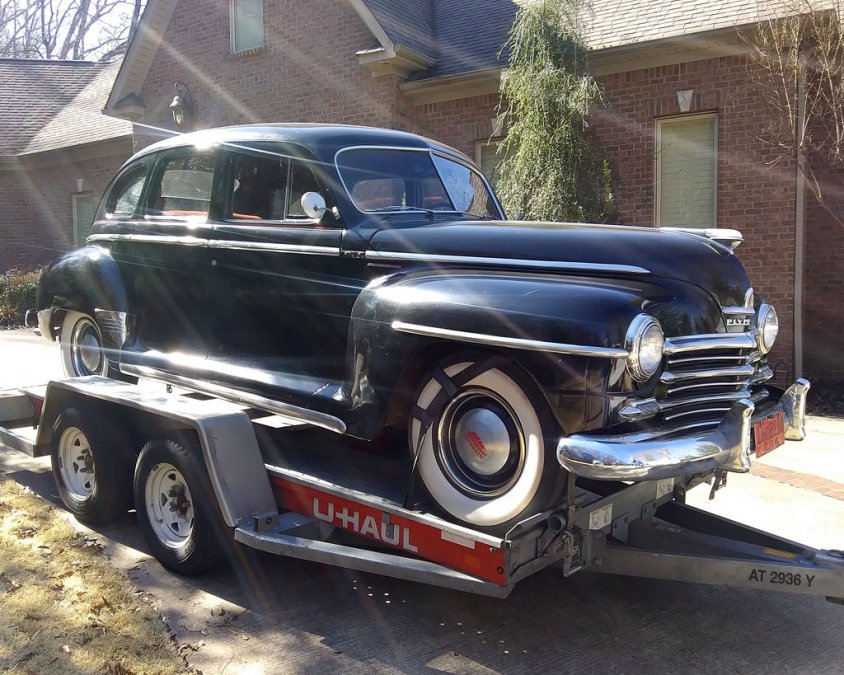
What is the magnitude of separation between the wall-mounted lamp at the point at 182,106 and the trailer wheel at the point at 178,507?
39.8 feet

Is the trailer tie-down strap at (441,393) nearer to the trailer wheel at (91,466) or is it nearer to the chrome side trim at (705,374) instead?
the chrome side trim at (705,374)

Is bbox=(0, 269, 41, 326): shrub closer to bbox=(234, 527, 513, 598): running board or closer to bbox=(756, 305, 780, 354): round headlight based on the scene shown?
bbox=(234, 527, 513, 598): running board

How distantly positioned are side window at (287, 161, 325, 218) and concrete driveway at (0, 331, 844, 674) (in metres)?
1.92

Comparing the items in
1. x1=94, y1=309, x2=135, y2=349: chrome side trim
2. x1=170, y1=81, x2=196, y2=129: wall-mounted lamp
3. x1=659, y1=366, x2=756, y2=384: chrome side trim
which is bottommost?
x1=659, y1=366, x2=756, y2=384: chrome side trim

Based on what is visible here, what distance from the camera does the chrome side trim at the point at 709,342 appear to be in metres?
3.24

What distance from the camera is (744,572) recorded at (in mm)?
3291

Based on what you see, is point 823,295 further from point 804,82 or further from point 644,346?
point 644,346

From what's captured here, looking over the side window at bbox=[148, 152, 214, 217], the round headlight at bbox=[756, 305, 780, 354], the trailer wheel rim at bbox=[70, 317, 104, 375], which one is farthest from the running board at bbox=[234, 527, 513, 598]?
the trailer wheel rim at bbox=[70, 317, 104, 375]

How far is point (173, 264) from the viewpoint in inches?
198

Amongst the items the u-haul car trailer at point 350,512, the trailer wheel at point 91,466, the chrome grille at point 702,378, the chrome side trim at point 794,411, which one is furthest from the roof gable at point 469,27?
the trailer wheel at point 91,466

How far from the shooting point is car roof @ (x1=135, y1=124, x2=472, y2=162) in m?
4.40

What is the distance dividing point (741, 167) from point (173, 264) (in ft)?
24.7

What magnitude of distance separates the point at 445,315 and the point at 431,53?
10279 mm

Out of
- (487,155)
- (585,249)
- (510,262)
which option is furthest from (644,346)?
(487,155)
